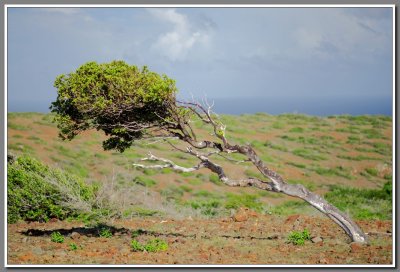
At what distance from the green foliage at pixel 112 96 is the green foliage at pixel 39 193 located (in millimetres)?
2696

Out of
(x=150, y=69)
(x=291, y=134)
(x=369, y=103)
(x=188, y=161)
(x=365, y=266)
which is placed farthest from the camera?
(x=291, y=134)

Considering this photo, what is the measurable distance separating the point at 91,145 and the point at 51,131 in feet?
6.89

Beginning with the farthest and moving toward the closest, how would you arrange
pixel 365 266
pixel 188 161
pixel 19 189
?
pixel 188 161
pixel 19 189
pixel 365 266

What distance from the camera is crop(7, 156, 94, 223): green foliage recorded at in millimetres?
13137

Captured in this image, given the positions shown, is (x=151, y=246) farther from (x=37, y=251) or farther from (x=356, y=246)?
(x=356, y=246)

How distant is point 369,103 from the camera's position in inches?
719

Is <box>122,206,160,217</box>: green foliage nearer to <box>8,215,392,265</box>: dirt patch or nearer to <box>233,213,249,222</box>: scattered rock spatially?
<box>8,215,392,265</box>: dirt patch

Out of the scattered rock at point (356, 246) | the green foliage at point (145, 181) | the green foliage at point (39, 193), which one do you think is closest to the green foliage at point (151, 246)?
the green foliage at point (39, 193)

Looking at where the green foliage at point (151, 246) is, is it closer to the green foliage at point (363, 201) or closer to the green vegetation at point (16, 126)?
the green foliage at point (363, 201)

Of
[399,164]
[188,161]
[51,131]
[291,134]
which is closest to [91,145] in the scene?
[51,131]

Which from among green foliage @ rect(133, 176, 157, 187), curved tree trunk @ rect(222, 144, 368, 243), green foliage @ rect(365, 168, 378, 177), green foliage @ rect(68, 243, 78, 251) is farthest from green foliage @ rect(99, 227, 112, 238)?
green foliage @ rect(365, 168, 378, 177)

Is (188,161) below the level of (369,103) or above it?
below

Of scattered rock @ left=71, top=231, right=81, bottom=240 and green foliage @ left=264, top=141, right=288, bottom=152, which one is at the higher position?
green foliage @ left=264, top=141, right=288, bottom=152

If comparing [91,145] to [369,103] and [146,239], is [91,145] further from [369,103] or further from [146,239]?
[146,239]
